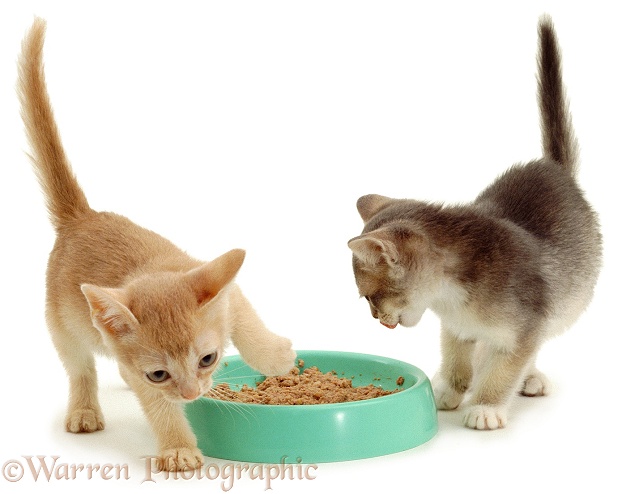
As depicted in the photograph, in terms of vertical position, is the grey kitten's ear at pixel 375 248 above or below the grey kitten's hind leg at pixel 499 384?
above

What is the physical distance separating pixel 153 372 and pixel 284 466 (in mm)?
534

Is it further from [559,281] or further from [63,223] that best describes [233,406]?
[559,281]

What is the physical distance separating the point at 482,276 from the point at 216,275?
0.99m

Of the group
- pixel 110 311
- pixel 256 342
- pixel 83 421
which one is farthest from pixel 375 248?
pixel 83 421

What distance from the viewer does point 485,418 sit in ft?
10.2

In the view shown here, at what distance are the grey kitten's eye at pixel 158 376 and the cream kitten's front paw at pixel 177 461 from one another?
0.29 m

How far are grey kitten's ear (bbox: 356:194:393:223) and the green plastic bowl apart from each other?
695 mm

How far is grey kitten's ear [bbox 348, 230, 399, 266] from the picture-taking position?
2889 mm

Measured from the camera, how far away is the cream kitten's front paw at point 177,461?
8.86ft

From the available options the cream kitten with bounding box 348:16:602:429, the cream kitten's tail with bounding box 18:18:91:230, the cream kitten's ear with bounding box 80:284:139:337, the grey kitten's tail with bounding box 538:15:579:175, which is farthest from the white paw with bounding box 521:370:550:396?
the cream kitten's tail with bounding box 18:18:91:230

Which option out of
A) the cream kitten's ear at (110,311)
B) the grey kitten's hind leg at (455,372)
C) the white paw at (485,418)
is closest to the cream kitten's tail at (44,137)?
the cream kitten's ear at (110,311)

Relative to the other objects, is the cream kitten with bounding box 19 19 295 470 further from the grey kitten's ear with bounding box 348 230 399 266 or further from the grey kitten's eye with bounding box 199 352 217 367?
the grey kitten's ear with bounding box 348 230 399 266

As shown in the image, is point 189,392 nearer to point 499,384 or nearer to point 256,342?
point 256,342

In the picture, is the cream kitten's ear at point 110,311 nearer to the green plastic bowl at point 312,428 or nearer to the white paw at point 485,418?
the green plastic bowl at point 312,428
